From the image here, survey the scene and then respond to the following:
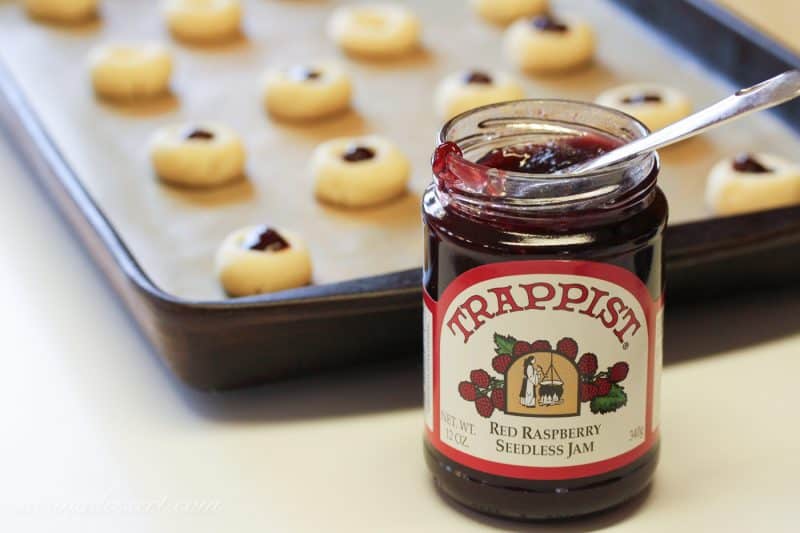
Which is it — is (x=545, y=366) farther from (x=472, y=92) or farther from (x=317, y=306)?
(x=472, y=92)

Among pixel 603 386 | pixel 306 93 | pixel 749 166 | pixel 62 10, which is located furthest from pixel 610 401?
pixel 62 10

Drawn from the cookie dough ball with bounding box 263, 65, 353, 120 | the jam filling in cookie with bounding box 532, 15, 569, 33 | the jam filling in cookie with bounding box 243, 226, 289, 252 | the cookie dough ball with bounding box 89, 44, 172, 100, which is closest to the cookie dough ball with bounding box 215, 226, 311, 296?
the jam filling in cookie with bounding box 243, 226, 289, 252

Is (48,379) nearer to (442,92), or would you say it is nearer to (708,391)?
(708,391)

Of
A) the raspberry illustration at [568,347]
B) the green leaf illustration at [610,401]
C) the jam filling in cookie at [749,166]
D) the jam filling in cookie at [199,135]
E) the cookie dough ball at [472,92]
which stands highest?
the raspberry illustration at [568,347]

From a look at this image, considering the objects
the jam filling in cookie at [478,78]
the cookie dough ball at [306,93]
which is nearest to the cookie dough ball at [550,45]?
the jam filling in cookie at [478,78]

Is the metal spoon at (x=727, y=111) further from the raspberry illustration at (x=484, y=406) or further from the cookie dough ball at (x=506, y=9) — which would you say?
the cookie dough ball at (x=506, y=9)

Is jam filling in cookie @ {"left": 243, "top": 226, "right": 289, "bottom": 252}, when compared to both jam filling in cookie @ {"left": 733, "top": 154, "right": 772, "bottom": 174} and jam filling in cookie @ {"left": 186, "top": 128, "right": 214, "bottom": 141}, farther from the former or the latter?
jam filling in cookie @ {"left": 733, "top": 154, "right": 772, "bottom": 174}

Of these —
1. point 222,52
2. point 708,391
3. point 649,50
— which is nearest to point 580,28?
point 649,50
